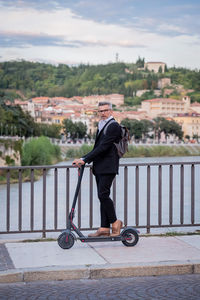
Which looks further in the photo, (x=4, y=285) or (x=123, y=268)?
(x=123, y=268)

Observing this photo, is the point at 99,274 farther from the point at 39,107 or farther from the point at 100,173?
the point at 39,107

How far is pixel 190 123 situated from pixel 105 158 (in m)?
153

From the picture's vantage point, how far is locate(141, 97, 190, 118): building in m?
176

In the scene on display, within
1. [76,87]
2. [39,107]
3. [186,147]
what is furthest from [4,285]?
[76,87]

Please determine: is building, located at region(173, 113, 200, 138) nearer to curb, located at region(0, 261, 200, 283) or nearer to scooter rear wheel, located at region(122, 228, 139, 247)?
scooter rear wheel, located at region(122, 228, 139, 247)

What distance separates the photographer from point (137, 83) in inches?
7603

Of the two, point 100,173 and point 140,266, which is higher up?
point 100,173

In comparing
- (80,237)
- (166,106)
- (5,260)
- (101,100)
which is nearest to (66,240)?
(80,237)

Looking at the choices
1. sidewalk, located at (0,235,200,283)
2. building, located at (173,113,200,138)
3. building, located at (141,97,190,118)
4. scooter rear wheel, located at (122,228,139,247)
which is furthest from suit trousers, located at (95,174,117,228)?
building, located at (141,97,190,118)

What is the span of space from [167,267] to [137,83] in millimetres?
189544

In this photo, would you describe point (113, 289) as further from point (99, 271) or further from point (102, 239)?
point (102, 239)

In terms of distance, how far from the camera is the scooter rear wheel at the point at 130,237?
246 inches

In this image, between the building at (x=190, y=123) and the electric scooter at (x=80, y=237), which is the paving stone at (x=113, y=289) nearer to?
the electric scooter at (x=80, y=237)

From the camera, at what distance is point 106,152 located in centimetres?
627
